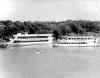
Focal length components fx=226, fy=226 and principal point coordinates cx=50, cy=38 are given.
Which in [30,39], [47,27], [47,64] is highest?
[47,27]

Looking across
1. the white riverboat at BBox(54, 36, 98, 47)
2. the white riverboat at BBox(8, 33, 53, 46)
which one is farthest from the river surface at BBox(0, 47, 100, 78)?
the white riverboat at BBox(54, 36, 98, 47)

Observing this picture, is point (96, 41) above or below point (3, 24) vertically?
below

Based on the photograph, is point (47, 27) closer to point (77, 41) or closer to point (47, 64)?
point (77, 41)

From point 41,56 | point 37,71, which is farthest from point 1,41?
point 37,71

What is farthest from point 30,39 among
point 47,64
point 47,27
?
point 47,64

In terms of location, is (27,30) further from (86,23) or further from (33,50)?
(86,23)

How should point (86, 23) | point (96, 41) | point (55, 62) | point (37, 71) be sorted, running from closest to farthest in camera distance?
point (37, 71), point (55, 62), point (86, 23), point (96, 41)
